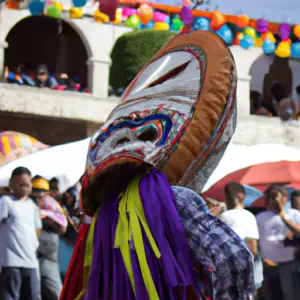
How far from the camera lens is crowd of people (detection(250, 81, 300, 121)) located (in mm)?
20281

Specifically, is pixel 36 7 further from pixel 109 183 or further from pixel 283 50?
pixel 109 183

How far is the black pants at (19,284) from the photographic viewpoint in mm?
7703

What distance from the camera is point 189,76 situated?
356 cm

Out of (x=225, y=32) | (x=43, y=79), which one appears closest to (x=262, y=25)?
(x=225, y=32)

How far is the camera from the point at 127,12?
19609mm

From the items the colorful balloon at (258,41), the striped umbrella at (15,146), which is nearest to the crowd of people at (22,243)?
the striped umbrella at (15,146)

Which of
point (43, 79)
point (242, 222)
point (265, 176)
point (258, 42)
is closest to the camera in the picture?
point (242, 222)

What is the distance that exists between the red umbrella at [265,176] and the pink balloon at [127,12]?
373 inches

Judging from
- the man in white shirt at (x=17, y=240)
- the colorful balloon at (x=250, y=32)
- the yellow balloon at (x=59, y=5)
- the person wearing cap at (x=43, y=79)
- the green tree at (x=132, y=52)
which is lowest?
the man in white shirt at (x=17, y=240)

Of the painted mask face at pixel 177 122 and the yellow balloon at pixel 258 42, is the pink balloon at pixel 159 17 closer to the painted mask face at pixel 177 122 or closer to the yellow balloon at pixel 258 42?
the yellow balloon at pixel 258 42

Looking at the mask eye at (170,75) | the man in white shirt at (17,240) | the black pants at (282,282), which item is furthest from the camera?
the black pants at (282,282)

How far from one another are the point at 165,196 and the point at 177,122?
0.32 m

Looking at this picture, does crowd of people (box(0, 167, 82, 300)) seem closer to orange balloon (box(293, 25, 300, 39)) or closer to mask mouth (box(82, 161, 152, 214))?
mask mouth (box(82, 161, 152, 214))

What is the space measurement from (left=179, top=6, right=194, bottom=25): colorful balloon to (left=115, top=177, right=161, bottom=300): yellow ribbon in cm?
1603
